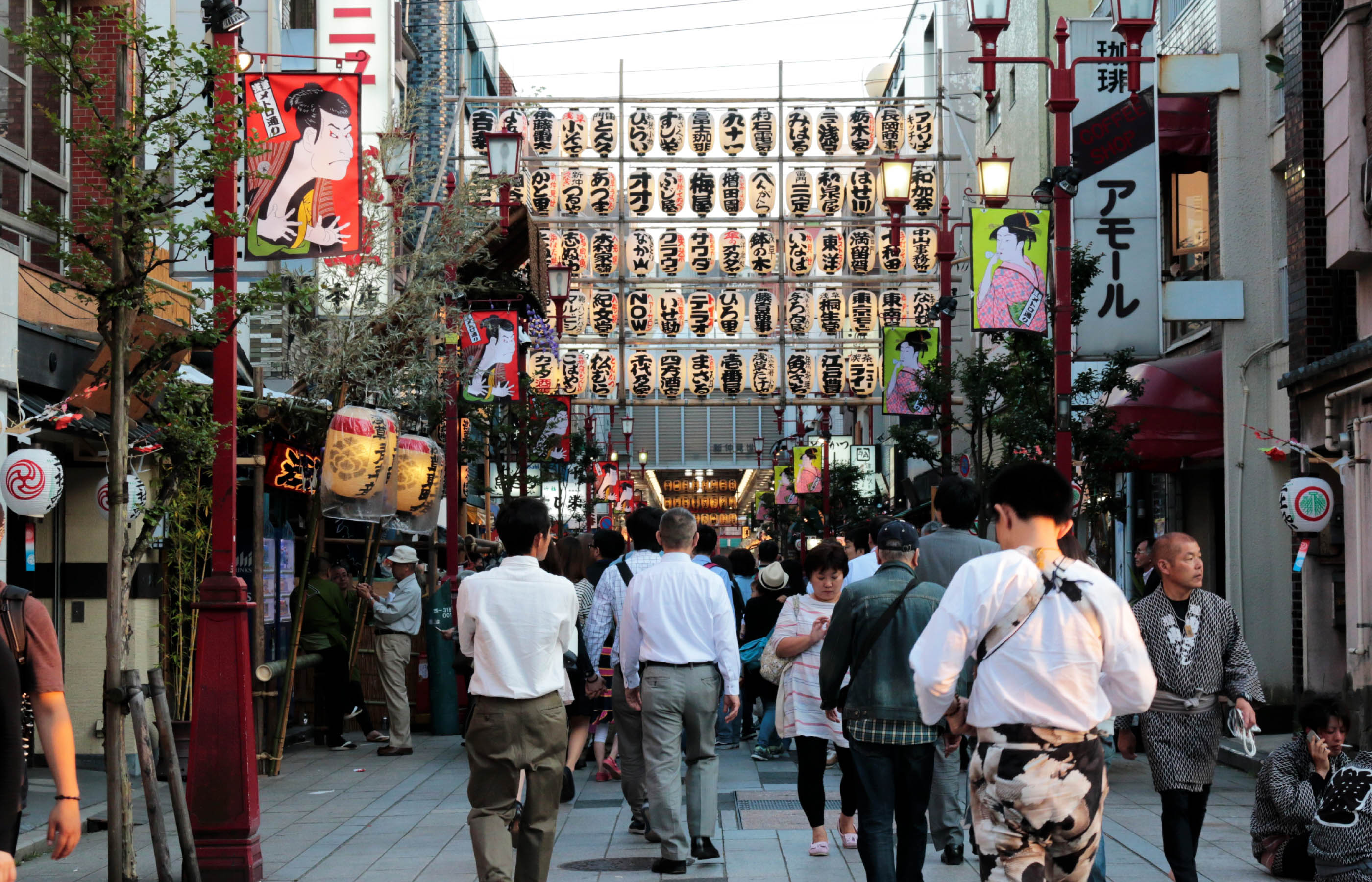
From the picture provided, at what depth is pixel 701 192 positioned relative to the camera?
Result: 3503 cm

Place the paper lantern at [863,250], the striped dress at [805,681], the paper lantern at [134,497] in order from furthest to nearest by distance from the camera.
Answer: the paper lantern at [863,250] → the paper lantern at [134,497] → the striped dress at [805,681]

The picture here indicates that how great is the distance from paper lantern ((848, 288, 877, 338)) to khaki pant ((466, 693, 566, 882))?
27886mm

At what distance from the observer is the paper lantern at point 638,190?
34938 mm

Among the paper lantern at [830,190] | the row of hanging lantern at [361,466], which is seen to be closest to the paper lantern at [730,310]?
the paper lantern at [830,190]

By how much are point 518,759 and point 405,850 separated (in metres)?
3.00

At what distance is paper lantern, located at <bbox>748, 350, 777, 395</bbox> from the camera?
115 ft

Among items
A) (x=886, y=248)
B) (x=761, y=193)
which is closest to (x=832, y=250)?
(x=886, y=248)

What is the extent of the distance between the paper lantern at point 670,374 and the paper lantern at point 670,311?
51 centimetres

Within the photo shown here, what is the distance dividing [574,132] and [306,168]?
22454 millimetres

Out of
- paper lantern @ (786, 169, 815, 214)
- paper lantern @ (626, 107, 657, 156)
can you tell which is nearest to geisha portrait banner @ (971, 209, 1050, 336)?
paper lantern @ (786, 169, 815, 214)

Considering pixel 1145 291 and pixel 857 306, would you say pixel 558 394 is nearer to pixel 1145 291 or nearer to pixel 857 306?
pixel 857 306

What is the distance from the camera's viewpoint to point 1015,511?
5.23 m

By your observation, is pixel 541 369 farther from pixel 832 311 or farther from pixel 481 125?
pixel 832 311

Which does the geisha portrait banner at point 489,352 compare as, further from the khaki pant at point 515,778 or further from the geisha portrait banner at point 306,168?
the khaki pant at point 515,778
